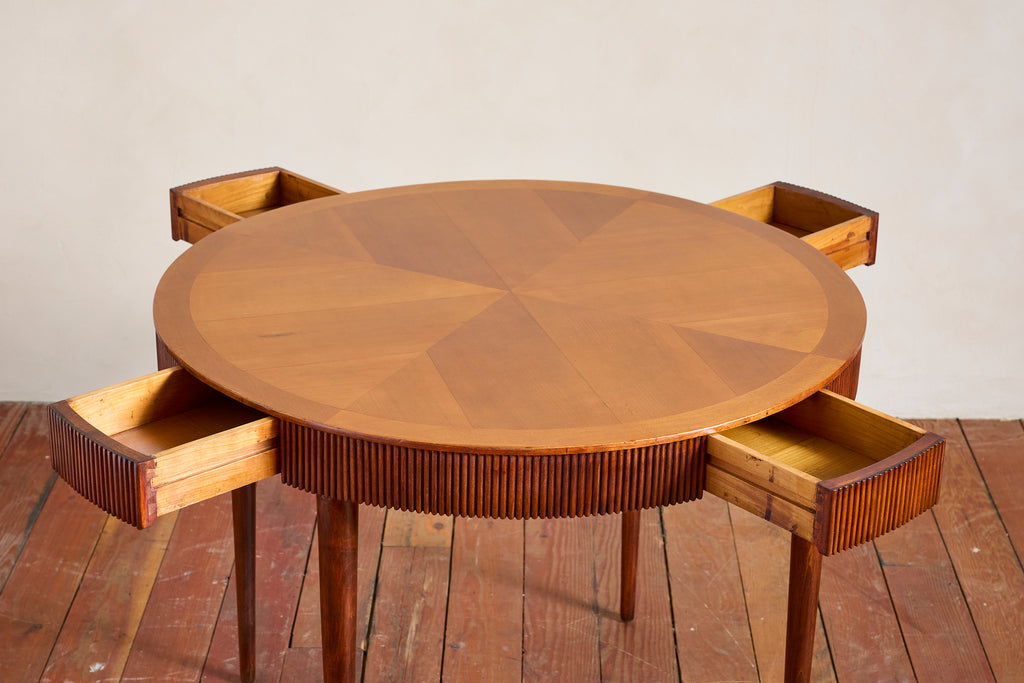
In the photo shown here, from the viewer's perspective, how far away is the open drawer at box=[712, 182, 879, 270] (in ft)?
6.28

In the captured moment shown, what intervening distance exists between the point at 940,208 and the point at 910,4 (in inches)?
19.6

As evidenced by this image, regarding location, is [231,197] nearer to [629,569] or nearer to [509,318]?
[509,318]

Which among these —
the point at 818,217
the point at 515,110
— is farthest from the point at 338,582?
the point at 515,110

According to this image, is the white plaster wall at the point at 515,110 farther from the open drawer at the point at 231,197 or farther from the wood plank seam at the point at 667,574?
the wood plank seam at the point at 667,574

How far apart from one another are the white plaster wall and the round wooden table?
2.82 feet

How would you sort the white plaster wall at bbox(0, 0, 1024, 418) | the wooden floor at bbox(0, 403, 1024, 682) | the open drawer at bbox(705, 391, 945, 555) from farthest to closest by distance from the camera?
1. the white plaster wall at bbox(0, 0, 1024, 418)
2. the wooden floor at bbox(0, 403, 1024, 682)
3. the open drawer at bbox(705, 391, 945, 555)

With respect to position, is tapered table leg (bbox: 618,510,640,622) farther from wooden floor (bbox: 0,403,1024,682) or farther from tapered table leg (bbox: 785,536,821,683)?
tapered table leg (bbox: 785,536,821,683)

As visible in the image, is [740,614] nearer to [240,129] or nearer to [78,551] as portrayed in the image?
[78,551]

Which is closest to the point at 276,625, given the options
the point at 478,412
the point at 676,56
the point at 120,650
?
the point at 120,650

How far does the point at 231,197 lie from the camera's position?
82.9 inches

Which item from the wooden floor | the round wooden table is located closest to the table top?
the round wooden table

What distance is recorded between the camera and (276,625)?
2.25m

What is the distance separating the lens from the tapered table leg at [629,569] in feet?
7.27

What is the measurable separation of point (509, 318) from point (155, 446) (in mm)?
475
